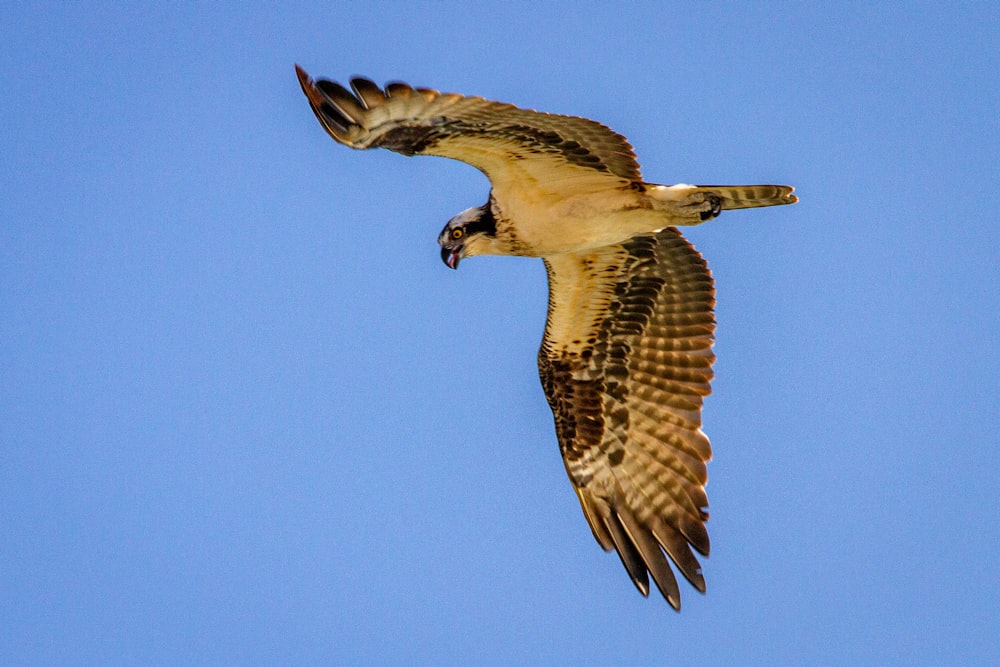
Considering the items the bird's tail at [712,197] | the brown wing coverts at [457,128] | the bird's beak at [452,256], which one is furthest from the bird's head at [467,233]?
the bird's tail at [712,197]

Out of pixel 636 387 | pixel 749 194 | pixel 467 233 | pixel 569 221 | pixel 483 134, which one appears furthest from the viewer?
pixel 636 387

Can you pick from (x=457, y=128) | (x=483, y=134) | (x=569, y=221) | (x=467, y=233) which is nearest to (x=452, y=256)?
(x=467, y=233)

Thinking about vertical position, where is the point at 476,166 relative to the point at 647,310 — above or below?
above

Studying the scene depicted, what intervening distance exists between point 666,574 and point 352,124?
4.47 meters

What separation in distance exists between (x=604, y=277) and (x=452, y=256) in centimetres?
157

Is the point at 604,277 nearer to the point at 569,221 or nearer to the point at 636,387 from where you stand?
the point at 636,387

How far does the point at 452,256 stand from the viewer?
1001 cm

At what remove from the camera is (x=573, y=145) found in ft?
30.0

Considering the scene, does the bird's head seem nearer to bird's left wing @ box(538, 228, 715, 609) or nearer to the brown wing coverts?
the brown wing coverts

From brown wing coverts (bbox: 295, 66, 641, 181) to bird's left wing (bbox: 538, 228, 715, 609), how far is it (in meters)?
1.57

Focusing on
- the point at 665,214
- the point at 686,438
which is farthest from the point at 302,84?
the point at 686,438

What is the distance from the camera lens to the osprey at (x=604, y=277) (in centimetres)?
866

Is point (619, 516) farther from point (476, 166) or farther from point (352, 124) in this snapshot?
point (352, 124)

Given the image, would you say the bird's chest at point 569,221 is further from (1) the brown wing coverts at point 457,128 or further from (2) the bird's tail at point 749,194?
(2) the bird's tail at point 749,194
